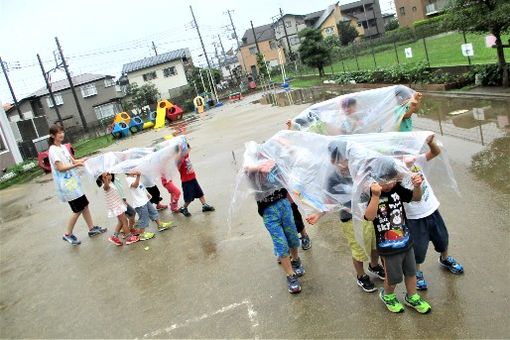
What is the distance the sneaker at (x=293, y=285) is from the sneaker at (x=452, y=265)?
1.25m

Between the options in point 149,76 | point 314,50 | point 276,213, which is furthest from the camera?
point 149,76

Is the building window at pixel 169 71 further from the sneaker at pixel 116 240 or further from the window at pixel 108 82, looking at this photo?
the sneaker at pixel 116 240

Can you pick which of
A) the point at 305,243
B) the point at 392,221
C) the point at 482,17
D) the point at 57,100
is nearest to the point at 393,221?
the point at 392,221

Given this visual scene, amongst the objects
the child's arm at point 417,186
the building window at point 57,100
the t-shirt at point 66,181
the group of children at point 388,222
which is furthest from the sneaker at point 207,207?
the building window at point 57,100

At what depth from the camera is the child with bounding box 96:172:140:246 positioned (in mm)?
6027

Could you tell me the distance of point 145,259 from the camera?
18.5 feet

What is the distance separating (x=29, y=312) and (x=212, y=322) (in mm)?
2313

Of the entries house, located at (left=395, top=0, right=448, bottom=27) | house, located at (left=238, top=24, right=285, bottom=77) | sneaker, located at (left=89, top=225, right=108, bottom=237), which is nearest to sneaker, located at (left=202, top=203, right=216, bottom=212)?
sneaker, located at (left=89, top=225, right=108, bottom=237)

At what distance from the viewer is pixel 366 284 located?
12.6 feet

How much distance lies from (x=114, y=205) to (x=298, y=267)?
288 cm

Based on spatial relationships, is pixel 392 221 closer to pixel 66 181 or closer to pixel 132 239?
pixel 132 239

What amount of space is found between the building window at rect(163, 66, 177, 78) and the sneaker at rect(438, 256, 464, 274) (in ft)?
155

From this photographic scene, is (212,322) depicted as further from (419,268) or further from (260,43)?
(260,43)

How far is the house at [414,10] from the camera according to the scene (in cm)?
4756
